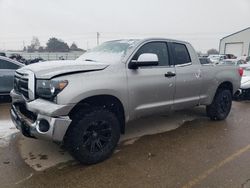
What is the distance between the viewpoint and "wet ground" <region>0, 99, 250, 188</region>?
3.15 metres

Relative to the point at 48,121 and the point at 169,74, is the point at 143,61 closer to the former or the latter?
the point at 169,74

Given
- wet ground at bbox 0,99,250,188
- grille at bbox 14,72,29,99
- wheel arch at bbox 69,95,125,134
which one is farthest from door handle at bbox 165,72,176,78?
grille at bbox 14,72,29,99

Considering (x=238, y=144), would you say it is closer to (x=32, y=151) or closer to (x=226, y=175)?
(x=226, y=175)

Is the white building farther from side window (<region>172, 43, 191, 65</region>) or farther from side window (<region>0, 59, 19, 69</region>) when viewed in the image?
side window (<region>0, 59, 19, 69</region>)

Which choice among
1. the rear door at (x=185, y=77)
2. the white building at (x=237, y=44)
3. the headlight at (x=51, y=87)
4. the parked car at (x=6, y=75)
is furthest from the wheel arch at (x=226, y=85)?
the white building at (x=237, y=44)

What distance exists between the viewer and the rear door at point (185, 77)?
185 inches

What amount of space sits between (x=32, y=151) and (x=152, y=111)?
208 cm

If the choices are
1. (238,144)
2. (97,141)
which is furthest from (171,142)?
(97,141)

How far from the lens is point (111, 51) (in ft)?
14.3

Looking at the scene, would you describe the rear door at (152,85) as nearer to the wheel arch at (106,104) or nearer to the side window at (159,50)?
the side window at (159,50)

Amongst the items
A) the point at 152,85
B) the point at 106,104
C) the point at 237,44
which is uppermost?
the point at 237,44

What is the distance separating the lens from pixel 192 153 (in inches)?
159

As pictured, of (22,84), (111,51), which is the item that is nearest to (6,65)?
(22,84)

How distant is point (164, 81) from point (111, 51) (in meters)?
1.06
